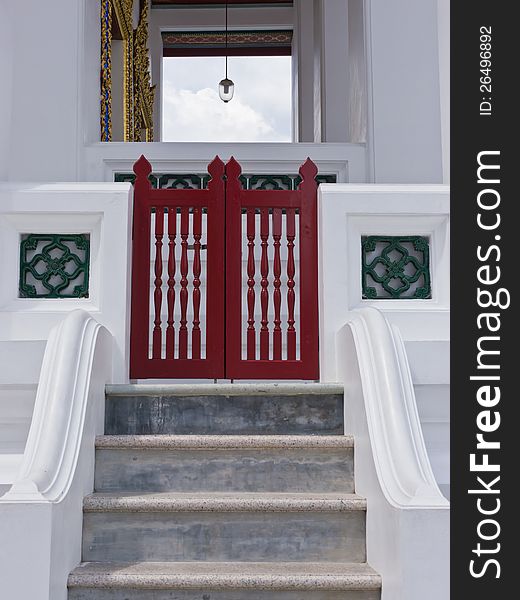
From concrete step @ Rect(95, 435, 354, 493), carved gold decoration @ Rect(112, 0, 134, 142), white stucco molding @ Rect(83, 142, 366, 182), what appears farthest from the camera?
carved gold decoration @ Rect(112, 0, 134, 142)

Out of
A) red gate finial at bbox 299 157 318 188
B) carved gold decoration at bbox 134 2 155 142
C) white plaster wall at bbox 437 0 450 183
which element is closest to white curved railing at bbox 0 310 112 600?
red gate finial at bbox 299 157 318 188

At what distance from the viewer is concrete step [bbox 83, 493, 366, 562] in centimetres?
288

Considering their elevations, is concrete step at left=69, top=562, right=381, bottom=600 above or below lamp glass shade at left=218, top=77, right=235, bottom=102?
below

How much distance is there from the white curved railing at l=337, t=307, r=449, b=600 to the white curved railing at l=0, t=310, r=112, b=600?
3.25 feet

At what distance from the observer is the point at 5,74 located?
369cm

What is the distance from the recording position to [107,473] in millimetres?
3131

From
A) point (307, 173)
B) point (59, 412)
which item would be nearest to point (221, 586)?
point (59, 412)

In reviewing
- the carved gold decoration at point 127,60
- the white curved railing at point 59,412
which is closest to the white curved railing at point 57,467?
the white curved railing at point 59,412

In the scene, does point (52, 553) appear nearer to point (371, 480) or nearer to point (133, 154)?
point (371, 480)

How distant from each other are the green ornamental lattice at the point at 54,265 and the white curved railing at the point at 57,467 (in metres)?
0.32

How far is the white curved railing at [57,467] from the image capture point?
243 cm

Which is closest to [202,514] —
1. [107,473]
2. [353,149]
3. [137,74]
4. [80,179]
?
[107,473]

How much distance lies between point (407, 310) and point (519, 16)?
4.14 feet

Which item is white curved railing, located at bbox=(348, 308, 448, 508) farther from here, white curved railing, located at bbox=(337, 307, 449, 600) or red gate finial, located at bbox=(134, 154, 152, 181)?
red gate finial, located at bbox=(134, 154, 152, 181)
